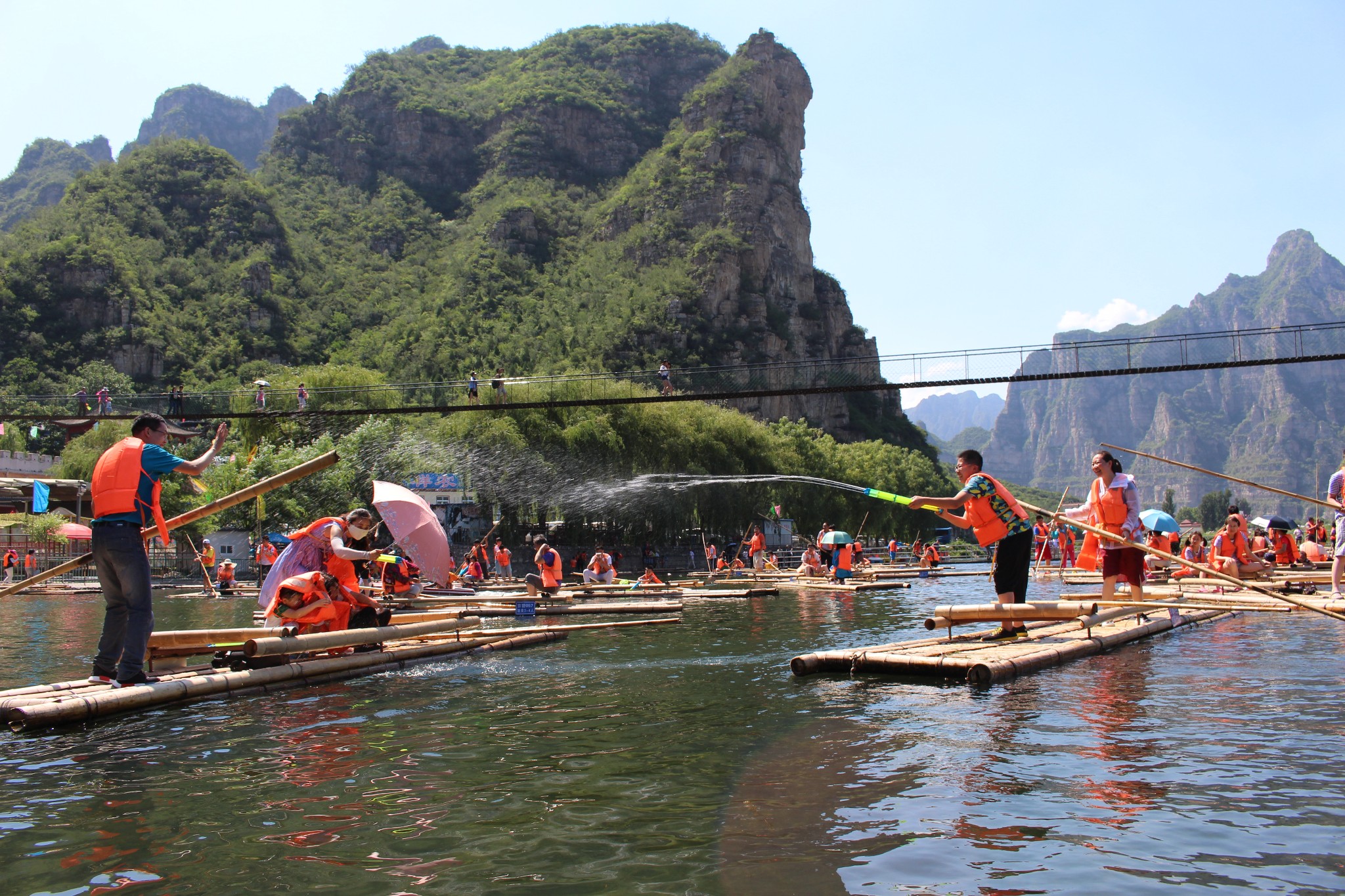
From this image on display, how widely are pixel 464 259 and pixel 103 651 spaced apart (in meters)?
126

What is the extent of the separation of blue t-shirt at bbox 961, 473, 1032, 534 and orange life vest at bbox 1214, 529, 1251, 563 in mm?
11865

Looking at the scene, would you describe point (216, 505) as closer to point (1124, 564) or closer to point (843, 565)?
point (1124, 564)

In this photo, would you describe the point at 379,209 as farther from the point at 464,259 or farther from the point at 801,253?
the point at 801,253

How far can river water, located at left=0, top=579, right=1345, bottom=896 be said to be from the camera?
17.1 ft

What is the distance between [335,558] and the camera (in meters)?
13.0

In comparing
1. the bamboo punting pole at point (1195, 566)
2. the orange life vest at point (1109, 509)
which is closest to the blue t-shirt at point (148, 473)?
the bamboo punting pole at point (1195, 566)

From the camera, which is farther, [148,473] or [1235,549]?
[1235,549]

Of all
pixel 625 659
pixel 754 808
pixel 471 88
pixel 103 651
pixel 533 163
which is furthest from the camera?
pixel 471 88

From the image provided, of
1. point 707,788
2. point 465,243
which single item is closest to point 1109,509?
point 707,788

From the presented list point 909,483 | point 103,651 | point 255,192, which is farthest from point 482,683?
point 255,192

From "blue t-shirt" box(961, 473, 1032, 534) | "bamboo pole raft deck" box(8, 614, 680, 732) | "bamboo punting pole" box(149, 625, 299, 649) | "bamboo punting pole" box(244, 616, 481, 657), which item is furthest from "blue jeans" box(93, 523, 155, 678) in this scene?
"blue t-shirt" box(961, 473, 1032, 534)

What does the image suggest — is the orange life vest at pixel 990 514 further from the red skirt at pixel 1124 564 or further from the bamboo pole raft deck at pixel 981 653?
the red skirt at pixel 1124 564

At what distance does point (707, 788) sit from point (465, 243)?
141 metres

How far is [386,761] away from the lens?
7.79 meters
